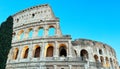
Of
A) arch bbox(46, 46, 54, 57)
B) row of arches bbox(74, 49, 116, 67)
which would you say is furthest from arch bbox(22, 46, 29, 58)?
row of arches bbox(74, 49, 116, 67)

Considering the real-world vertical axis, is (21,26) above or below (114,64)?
above

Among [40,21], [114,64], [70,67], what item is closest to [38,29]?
[40,21]

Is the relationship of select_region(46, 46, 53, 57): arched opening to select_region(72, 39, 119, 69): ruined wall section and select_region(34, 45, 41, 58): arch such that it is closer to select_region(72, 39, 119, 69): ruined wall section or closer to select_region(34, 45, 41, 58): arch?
select_region(34, 45, 41, 58): arch

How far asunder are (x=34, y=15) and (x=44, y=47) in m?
7.92

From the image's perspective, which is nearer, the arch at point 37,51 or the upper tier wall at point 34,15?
the arch at point 37,51

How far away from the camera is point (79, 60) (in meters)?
25.1

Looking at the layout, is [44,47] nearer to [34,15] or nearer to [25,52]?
[25,52]

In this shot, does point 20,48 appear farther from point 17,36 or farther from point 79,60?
point 79,60

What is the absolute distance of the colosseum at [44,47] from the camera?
2539cm

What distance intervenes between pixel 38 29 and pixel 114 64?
20.8 meters

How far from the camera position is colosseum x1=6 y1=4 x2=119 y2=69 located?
2539 cm

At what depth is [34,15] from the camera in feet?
104

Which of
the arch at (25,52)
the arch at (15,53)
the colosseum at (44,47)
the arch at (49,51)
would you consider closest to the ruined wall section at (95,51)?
the colosseum at (44,47)

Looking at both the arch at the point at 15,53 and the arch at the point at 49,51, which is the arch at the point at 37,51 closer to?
the arch at the point at 49,51
